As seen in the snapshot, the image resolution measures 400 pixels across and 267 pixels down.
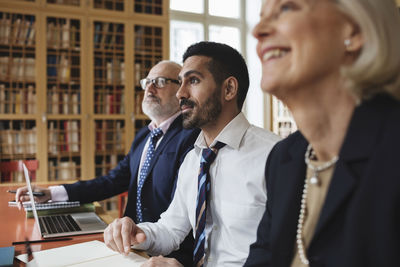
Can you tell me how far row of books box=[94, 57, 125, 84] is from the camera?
475cm

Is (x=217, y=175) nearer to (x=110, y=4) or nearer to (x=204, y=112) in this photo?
(x=204, y=112)

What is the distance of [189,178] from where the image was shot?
4.99ft

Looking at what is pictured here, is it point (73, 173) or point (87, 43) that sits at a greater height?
point (87, 43)

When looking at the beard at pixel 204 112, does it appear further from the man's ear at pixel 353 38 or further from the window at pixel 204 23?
the window at pixel 204 23

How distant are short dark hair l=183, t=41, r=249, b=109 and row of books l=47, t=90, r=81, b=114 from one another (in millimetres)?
3324

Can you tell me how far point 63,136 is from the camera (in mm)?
4590

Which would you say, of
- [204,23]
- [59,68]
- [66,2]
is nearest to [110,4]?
[66,2]

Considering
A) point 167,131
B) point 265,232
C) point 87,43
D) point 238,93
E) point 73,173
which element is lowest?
point 73,173

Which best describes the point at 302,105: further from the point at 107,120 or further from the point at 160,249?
the point at 107,120

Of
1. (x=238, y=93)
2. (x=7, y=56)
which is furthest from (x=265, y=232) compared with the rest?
(x=7, y=56)

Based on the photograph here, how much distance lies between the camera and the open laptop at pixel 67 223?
1.44 meters

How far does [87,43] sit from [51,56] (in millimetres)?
473

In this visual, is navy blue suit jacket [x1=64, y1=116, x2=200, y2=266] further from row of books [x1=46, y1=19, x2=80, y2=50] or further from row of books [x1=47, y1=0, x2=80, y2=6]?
row of books [x1=47, y1=0, x2=80, y2=6]

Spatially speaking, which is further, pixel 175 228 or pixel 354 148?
pixel 175 228
